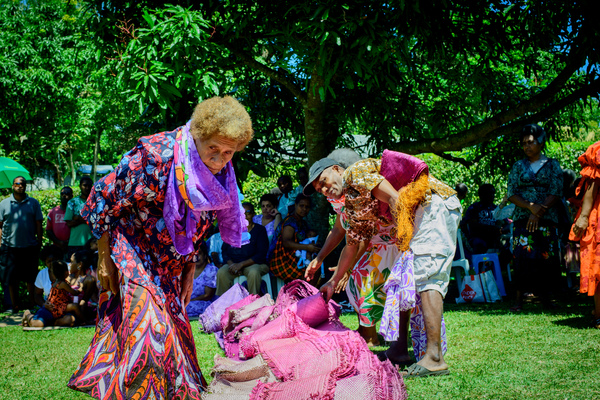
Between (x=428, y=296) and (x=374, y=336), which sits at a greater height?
(x=428, y=296)

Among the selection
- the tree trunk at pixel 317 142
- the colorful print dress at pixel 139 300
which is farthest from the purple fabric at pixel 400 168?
the tree trunk at pixel 317 142

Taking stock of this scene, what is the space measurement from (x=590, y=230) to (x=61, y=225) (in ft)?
26.8

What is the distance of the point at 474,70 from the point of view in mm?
7754

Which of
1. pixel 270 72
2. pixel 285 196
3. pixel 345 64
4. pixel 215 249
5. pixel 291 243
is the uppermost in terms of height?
pixel 270 72

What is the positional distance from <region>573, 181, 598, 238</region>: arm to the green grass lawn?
2.92ft

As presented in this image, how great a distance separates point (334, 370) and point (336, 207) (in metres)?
1.36

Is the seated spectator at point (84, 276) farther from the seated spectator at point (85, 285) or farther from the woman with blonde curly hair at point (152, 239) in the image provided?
the woman with blonde curly hair at point (152, 239)

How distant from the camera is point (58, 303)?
6.98 meters

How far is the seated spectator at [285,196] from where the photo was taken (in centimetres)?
886

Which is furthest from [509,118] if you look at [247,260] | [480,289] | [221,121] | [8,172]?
[8,172]

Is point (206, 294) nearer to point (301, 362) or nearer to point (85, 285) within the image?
point (85, 285)

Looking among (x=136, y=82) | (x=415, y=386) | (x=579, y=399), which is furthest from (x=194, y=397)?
(x=136, y=82)

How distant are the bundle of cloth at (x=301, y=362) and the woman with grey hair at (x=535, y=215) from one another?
284 centimetres

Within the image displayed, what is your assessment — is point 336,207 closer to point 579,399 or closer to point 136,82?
point 579,399
